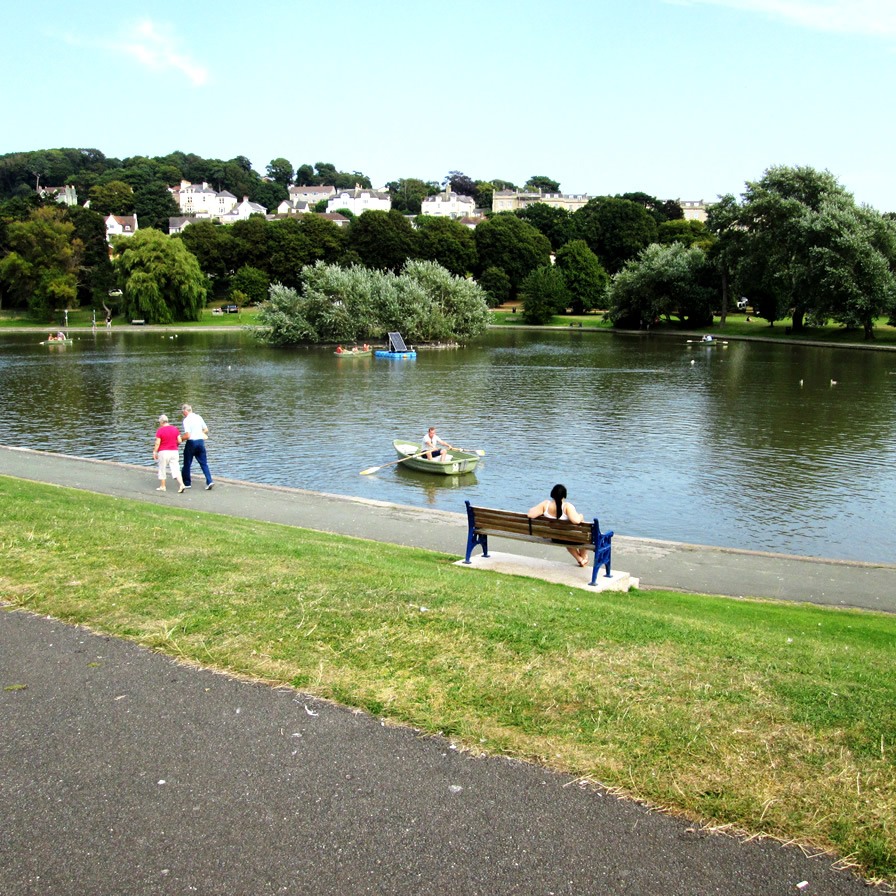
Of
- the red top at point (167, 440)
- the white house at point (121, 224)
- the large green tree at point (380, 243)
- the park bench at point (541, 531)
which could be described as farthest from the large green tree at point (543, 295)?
the white house at point (121, 224)

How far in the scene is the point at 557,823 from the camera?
5.46 metres

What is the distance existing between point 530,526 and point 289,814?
809 centimetres

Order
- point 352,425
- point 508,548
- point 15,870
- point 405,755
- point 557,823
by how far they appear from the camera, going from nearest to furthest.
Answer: point 15,870, point 557,823, point 405,755, point 508,548, point 352,425

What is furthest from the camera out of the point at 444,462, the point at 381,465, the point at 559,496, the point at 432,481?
the point at 381,465

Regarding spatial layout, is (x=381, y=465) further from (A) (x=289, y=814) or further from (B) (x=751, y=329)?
(B) (x=751, y=329)

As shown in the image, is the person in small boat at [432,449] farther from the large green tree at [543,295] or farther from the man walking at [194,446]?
the large green tree at [543,295]

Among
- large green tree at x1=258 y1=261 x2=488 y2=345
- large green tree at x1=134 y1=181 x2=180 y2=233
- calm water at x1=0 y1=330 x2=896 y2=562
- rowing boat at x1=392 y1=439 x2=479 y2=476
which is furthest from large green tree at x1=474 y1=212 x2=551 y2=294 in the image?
rowing boat at x1=392 y1=439 x2=479 y2=476

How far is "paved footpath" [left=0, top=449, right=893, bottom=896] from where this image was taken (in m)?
4.97

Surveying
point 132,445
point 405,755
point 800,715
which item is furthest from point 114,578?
point 132,445

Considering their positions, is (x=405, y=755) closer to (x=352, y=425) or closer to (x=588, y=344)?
(x=352, y=425)

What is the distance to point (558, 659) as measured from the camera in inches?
307

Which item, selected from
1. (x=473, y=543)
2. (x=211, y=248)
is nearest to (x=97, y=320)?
(x=211, y=248)

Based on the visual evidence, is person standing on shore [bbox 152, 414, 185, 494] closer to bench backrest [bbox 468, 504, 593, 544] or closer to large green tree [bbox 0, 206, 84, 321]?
bench backrest [bbox 468, 504, 593, 544]

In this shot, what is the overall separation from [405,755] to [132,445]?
28.4 metres
